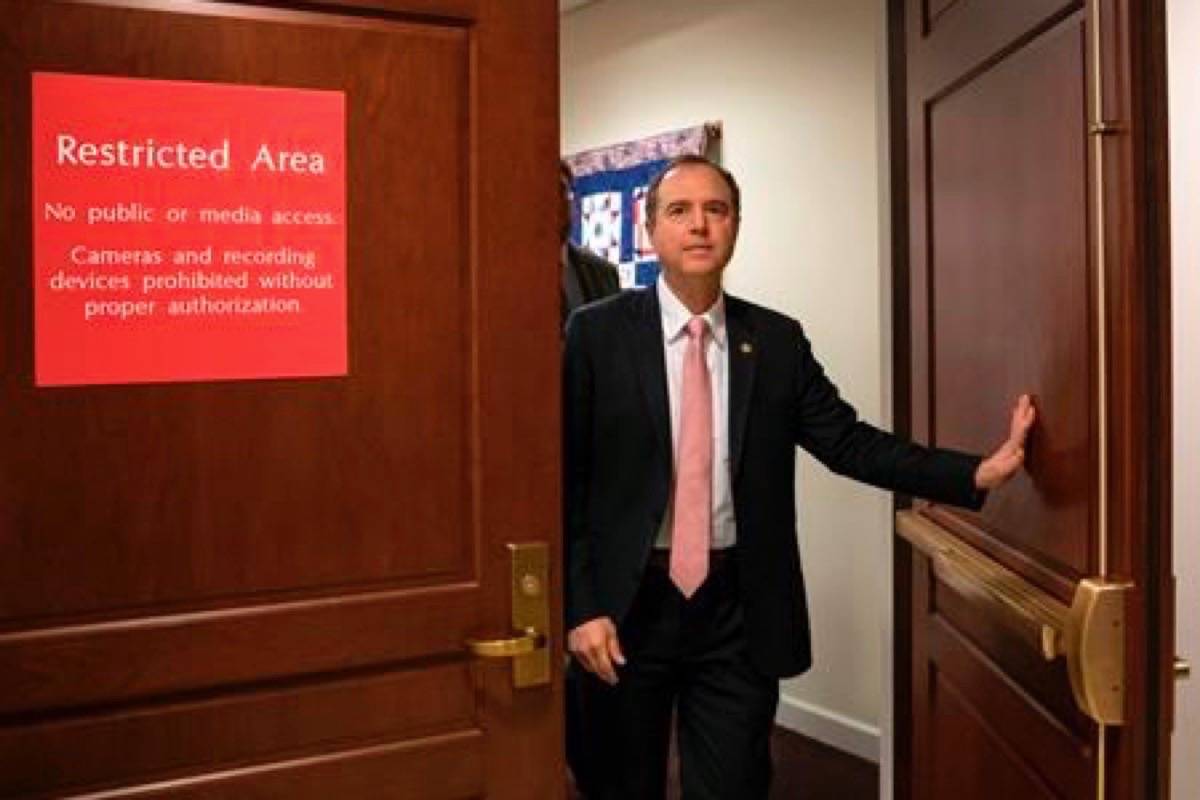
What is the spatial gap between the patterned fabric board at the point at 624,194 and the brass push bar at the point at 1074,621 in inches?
98.7

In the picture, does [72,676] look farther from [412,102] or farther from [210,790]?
[412,102]

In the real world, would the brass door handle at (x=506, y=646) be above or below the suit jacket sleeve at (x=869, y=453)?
below

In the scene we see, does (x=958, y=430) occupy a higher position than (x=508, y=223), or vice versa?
(x=508, y=223)

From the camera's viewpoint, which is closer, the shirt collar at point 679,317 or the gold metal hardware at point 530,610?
the gold metal hardware at point 530,610

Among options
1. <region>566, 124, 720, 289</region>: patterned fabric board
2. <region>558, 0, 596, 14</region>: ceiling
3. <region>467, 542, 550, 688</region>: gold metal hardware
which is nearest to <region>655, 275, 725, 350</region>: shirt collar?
<region>467, 542, 550, 688</region>: gold metal hardware

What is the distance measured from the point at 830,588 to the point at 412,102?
259cm

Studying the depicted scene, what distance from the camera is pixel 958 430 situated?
1923 mm

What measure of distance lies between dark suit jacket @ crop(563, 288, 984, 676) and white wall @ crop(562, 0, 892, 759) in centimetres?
137

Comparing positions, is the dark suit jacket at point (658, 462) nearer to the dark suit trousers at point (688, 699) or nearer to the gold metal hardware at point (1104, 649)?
the dark suit trousers at point (688, 699)

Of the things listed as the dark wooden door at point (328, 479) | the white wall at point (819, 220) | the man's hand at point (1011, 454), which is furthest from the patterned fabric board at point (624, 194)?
the dark wooden door at point (328, 479)

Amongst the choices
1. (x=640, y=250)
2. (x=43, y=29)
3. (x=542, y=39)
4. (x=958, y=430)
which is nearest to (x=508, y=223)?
(x=542, y=39)

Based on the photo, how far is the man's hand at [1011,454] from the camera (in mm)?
1629

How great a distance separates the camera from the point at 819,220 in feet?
11.9

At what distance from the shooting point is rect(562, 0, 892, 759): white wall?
11.4 ft
